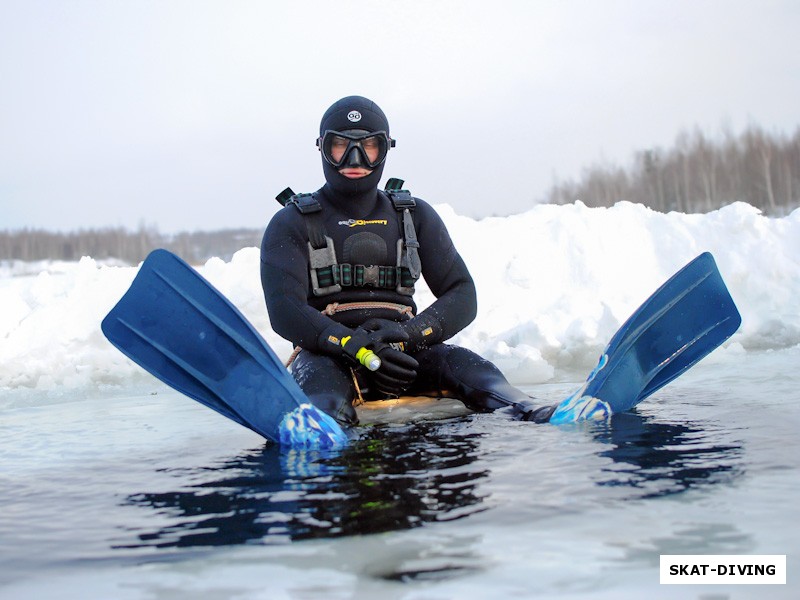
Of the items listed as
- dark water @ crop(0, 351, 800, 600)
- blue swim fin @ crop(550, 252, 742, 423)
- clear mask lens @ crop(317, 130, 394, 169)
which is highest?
clear mask lens @ crop(317, 130, 394, 169)

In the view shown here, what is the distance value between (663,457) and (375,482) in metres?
1.00

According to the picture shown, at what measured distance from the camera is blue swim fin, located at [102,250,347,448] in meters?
3.90

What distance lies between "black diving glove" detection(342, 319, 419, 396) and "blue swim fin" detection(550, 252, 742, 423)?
0.86 meters

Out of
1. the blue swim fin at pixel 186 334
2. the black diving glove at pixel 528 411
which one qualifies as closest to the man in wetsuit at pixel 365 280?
the black diving glove at pixel 528 411

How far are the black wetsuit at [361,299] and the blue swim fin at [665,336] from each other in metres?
0.42

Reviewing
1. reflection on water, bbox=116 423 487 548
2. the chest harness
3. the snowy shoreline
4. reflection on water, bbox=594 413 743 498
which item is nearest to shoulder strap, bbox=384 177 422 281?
the chest harness

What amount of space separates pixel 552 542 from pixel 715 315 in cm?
257

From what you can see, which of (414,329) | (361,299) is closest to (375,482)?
(414,329)

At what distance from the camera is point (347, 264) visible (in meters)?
4.57

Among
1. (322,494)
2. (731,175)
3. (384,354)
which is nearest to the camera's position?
(322,494)

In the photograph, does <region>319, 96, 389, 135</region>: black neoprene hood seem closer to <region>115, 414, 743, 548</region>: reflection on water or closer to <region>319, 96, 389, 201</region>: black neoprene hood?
<region>319, 96, 389, 201</region>: black neoprene hood

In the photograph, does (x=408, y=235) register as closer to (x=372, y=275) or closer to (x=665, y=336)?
(x=372, y=275)

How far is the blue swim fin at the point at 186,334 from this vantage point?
390 cm

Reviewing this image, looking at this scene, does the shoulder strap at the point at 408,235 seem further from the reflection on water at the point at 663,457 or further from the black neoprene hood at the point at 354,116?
the reflection on water at the point at 663,457
